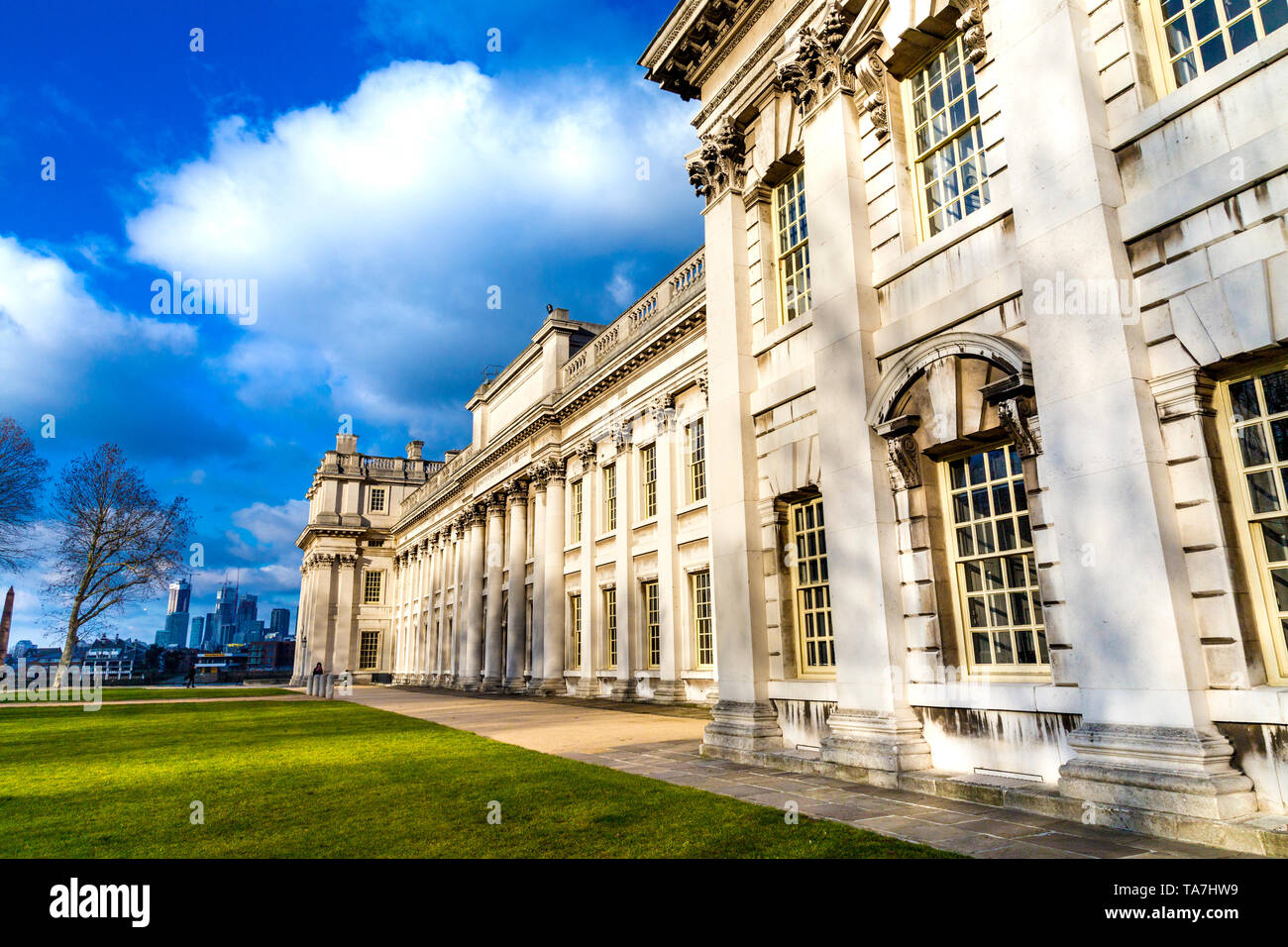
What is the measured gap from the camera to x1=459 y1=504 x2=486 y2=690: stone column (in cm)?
4069

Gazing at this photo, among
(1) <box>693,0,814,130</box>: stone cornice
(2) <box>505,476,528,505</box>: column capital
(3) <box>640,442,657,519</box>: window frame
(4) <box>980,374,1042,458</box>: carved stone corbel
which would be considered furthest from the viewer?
(2) <box>505,476,528,505</box>: column capital

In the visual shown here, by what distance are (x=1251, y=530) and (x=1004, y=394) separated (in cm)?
243

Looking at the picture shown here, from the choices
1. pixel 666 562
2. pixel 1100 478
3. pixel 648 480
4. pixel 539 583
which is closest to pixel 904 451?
pixel 1100 478

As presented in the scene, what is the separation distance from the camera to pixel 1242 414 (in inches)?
252

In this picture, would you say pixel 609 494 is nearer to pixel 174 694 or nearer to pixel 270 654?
pixel 174 694

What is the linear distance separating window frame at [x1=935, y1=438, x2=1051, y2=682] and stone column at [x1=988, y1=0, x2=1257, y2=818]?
1.76 feet

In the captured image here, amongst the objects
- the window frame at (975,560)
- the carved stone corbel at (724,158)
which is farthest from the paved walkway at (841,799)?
the carved stone corbel at (724,158)

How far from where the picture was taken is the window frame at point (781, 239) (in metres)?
11.9

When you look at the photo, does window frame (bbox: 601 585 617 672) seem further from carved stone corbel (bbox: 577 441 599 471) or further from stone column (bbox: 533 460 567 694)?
carved stone corbel (bbox: 577 441 599 471)

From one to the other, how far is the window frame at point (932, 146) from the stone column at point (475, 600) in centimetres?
3373

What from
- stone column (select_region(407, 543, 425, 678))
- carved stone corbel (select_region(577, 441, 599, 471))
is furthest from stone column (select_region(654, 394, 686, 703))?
stone column (select_region(407, 543, 425, 678))

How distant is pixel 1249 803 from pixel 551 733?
39.8 feet

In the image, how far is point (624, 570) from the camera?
1044 inches
